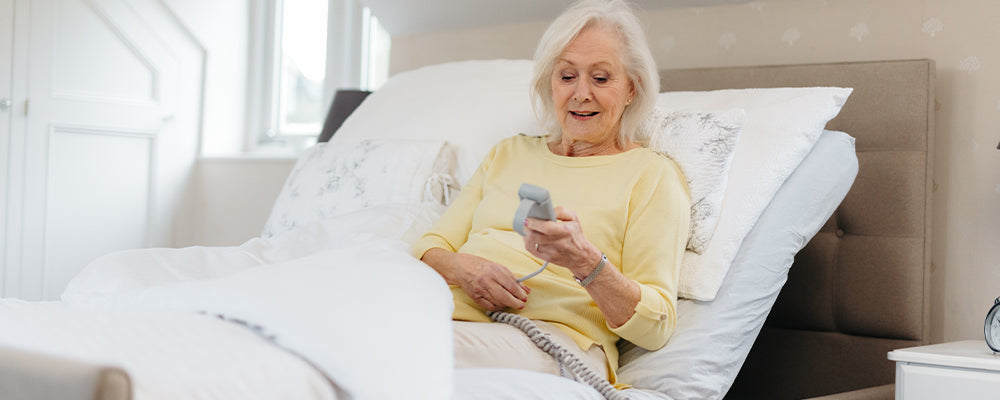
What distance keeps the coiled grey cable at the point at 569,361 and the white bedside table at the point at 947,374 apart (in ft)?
1.73

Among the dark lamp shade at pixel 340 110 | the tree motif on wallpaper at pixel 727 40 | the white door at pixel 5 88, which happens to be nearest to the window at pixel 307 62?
the dark lamp shade at pixel 340 110

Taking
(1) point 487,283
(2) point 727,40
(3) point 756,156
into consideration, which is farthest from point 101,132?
(3) point 756,156

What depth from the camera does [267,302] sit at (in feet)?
3.18

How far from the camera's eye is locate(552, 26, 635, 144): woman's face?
172 centimetres

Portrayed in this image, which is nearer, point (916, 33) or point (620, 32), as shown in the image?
point (620, 32)

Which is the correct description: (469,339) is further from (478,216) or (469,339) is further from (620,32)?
(620,32)

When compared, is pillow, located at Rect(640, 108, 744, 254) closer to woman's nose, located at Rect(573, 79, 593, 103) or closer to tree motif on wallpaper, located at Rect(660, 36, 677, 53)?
woman's nose, located at Rect(573, 79, 593, 103)

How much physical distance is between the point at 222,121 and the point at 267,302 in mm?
3261

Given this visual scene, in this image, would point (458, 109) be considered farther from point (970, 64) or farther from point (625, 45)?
point (970, 64)

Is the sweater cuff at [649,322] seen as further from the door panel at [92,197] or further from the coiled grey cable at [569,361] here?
the door panel at [92,197]

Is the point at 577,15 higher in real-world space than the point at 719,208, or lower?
higher

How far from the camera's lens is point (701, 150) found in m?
1.72

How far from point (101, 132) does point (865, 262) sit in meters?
2.88

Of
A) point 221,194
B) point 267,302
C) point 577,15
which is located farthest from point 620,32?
point 221,194
